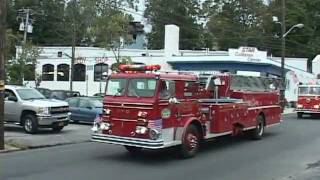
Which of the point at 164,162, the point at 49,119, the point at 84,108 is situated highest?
the point at 84,108

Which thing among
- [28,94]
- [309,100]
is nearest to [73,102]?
[28,94]

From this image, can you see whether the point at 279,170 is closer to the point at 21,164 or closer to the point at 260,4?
the point at 21,164

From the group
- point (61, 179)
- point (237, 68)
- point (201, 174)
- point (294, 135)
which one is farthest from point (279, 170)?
point (237, 68)

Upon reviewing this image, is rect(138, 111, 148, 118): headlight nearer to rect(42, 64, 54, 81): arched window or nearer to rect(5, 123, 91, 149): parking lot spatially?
rect(5, 123, 91, 149): parking lot

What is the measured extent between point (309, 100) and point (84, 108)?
15260mm

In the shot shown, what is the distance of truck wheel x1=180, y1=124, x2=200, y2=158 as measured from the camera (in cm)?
1589

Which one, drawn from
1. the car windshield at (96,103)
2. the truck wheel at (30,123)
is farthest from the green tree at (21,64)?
the truck wheel at (30,123)

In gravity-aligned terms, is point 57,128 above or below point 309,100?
below

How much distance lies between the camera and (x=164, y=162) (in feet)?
50.3

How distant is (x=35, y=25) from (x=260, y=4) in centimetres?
3562

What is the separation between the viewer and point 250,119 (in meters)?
20.8

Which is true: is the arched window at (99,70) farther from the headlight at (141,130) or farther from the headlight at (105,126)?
the headlight at (141,130)

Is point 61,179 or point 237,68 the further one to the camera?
point 237,68

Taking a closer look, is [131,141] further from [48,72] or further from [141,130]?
[48,72]
